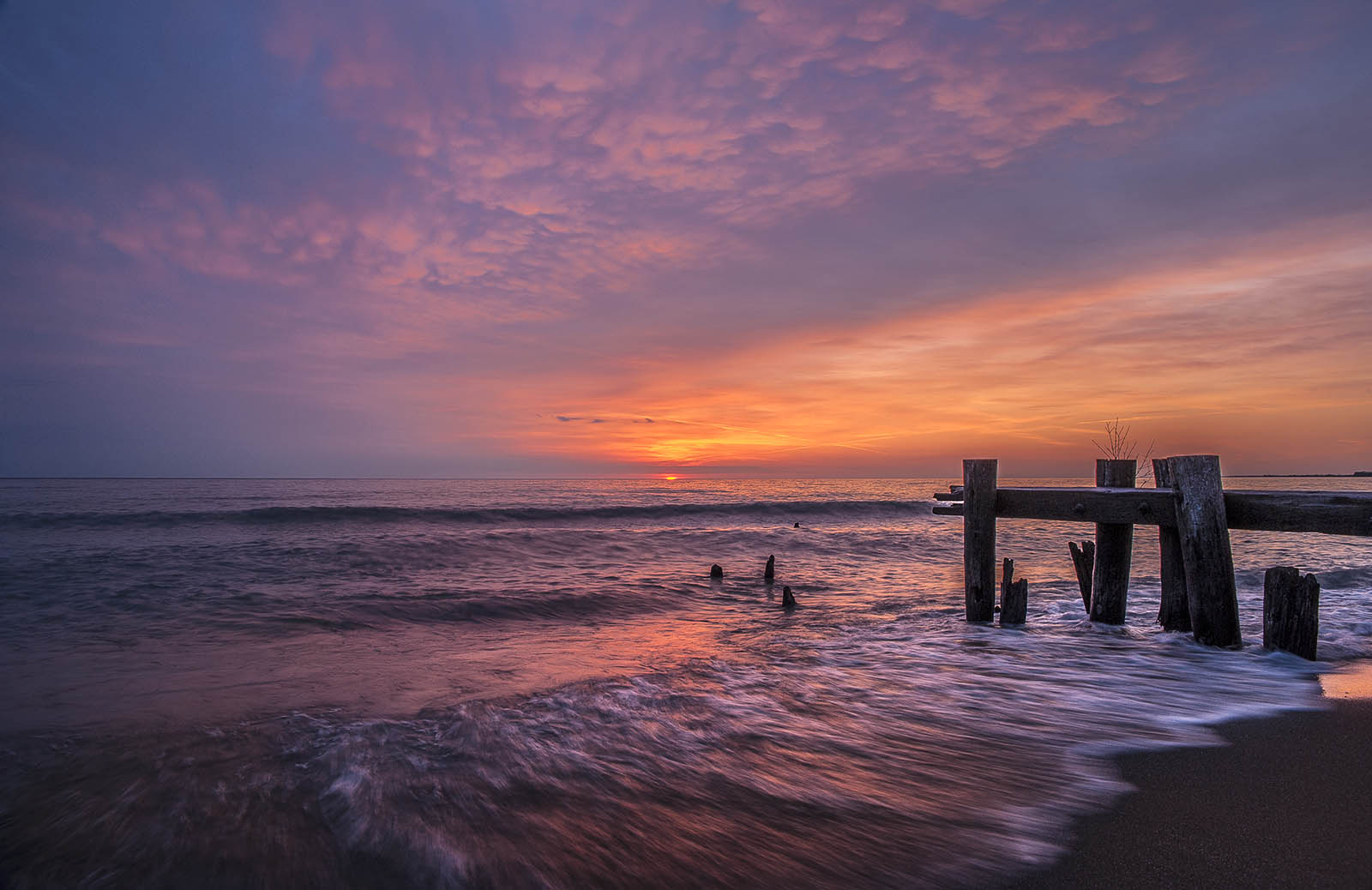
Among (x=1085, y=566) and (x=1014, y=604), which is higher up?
(x=1085, y=566)

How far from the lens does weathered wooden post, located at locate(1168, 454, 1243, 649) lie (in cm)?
661

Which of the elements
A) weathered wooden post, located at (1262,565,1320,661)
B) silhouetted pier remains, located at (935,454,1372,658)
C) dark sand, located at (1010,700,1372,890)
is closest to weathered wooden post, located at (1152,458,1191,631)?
silhouetted pier remains, located at (935,454,1372,658)

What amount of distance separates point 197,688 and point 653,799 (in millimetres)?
5280

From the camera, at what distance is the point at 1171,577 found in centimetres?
805

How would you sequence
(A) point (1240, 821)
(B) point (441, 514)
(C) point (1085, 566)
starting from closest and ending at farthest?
1. (A) point (1240, 821)
2. (C) point (1085, 566)
3. (B) point (441, 514)

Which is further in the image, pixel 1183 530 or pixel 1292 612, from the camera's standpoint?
pixel 1183 530

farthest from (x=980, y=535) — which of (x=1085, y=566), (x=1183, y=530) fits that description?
(x=1085, y=566)

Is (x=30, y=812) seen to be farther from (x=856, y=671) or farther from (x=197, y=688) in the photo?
(x=856, y=671)

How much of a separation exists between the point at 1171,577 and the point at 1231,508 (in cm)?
180

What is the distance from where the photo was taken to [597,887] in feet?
9.26

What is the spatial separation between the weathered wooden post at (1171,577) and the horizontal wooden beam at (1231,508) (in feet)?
1.98

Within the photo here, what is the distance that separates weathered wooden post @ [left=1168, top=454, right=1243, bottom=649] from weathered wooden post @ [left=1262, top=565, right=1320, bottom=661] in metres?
0.32

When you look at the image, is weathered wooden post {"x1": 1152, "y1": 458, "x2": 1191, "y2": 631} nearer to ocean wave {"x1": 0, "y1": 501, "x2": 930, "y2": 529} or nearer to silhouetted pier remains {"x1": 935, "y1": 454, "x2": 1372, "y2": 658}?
silhouetted pier remains {"x1": 935, "y1": 454, "x2": 1372, "y2": 658}

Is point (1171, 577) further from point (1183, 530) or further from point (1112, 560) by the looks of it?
point (1183, 530)
